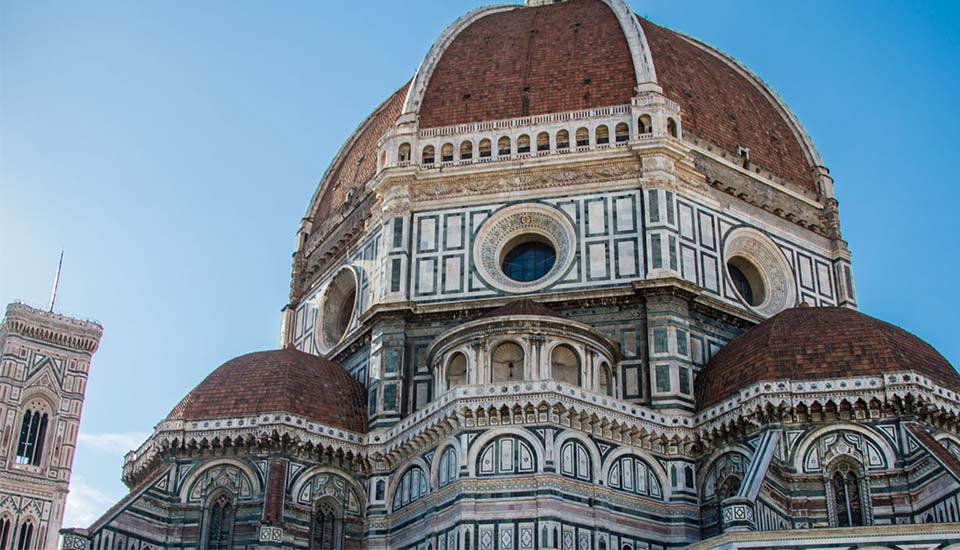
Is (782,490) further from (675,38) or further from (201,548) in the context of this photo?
(675,38)

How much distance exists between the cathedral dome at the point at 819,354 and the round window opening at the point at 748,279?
143 inches

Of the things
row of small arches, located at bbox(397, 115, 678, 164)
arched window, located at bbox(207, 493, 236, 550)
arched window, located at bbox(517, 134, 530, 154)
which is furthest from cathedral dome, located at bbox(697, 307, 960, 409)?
arched window, located at bbox(207, 493, 236, 550)

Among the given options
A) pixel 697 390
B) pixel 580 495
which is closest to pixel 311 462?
pixel 580 495

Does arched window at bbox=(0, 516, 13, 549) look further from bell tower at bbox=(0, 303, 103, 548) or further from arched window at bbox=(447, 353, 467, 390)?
arched window at bbox=(447, 353, 467, 390)

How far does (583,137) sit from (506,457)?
9422 mm

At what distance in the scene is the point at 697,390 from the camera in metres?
27.1

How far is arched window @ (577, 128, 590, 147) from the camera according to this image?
1198 inches

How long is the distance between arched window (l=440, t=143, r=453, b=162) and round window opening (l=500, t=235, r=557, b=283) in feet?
9.44

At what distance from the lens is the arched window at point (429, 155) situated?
31312mm

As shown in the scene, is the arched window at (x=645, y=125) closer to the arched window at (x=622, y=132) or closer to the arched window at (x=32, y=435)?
the arched window at (x=622, y=132)

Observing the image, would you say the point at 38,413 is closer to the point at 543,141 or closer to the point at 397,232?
the point at 397,232

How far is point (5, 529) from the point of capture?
2170 inches

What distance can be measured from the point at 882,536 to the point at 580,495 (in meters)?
5.85

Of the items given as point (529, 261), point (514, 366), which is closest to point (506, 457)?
point (514, 366)
